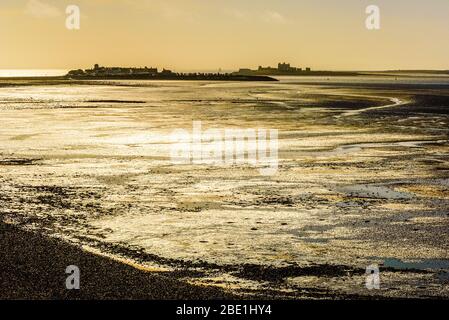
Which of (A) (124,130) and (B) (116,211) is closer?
(B) (116,211)

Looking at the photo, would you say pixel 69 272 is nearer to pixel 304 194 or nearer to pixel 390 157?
pixel 304 194

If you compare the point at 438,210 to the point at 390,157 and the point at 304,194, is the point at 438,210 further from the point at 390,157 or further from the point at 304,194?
the point at 390,157

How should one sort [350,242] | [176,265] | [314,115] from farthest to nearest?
[314,115], [350,242], [176,265]

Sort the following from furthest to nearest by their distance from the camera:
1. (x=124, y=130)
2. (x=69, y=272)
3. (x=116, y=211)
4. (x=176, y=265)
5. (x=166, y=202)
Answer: (x=124, y=130), (x=166, y=202), (x=116, y=211), (x=176, y=265), (x=69, y=272)

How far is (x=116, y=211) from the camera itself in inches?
492

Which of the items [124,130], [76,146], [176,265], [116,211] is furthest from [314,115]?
[176,265]

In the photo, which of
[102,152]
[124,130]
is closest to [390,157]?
[102,152]

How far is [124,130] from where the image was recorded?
29766 mm
